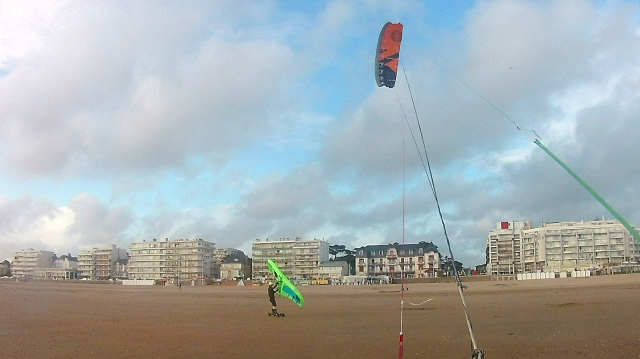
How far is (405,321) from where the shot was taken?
15.0 m

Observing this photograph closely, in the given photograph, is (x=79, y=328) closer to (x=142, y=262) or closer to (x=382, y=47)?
(x=382, y=47)

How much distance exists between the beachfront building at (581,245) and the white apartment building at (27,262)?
79.5m

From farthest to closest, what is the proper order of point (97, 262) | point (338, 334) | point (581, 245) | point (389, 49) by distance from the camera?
point (97, 262) → point (581, 245) → point (338, 334) → point (389, 49)

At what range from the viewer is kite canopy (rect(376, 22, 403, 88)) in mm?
11055

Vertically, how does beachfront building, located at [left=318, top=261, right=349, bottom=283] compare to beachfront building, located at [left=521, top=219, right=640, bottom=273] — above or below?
below

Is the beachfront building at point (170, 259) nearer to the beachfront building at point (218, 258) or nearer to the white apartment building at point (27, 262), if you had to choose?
the beachfront building at point (218, 258)

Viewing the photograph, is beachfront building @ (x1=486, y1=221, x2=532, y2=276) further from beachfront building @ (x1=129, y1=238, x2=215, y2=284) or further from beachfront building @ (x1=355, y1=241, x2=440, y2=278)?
beachfront building @ (x1=129, y1=238, x2=215, y2=284)

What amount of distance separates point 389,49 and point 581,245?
72.9 meters

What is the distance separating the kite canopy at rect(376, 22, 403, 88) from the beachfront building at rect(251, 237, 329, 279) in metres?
80.8

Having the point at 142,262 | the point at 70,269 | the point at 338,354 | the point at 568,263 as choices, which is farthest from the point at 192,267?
the point at 338,354

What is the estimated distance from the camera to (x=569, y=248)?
249 ft

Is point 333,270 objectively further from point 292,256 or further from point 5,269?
point 5,269

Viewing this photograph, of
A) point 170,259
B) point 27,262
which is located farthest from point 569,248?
point 27,262

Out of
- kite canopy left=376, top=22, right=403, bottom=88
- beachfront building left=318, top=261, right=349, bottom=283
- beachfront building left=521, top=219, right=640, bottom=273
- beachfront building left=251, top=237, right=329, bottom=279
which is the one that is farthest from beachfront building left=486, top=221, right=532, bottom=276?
kite canopy left=376, top=22, right=403, bottom=88
